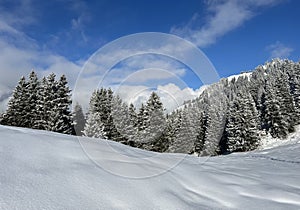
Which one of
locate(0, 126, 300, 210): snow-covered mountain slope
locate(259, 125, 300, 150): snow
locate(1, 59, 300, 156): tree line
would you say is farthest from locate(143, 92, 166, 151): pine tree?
locate(259, 125, 300, 150): snow

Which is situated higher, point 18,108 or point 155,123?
point 18,108

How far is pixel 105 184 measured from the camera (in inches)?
140

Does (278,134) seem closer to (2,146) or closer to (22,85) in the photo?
(22,85)

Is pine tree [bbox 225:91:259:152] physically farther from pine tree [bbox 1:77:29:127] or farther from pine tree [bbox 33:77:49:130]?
pine tree [bbox 1:77:29:127]

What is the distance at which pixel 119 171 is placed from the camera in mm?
4215

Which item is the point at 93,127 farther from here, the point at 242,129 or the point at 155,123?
the point at 242,129

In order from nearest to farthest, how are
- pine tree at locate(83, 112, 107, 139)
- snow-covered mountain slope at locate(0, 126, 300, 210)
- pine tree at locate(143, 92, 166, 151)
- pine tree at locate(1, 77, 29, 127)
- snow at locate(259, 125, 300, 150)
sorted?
snow-covered mountain slope at locate(0, 126, 300, 210) → pine tree at locate(143, 92, 166, 151) → pine tree at locate(83, 112, 107, 139) → pine tree at locate(1, 77, 29, 127) → snow at locate(259, 125, 300, 150)

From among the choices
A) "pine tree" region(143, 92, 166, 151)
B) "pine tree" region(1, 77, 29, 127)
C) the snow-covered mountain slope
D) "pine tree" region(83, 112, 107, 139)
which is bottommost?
the snow-covered mountain slope

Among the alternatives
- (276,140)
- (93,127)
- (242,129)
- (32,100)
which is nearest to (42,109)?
(32,100)

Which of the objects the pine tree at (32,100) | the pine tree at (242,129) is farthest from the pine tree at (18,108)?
the pine tree at (242,129)

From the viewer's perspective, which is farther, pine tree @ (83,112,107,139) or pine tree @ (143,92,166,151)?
pine tree @ (83,112,107,139)

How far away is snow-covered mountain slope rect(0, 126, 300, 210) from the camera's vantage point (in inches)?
115

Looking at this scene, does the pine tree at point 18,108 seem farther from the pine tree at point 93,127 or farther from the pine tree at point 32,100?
the pine tree at point 93,127

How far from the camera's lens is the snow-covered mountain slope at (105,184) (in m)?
2.91
